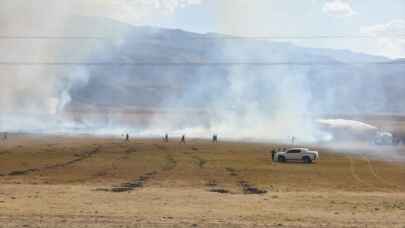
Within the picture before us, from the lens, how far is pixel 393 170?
58688mm

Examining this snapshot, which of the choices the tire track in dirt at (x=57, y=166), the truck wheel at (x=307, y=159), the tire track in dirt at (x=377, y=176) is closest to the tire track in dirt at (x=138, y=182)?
the tire track in dirt at (x=57, y=166)

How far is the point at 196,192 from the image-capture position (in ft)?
120

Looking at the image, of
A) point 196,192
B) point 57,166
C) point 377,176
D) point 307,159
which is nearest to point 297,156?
point 307,159

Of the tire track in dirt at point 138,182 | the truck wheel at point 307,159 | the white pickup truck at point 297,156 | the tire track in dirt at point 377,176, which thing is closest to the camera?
the tire track in dirt at point 138,182

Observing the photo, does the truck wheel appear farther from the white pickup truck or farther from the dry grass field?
the dry grass field

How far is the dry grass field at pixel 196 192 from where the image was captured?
2491 centimetres

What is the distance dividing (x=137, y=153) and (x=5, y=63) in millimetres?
96337

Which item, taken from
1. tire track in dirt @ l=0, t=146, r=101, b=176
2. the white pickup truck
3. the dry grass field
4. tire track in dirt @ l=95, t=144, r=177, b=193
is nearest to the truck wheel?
the white pickup truck

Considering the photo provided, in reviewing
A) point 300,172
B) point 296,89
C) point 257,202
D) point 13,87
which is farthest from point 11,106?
point 257,202

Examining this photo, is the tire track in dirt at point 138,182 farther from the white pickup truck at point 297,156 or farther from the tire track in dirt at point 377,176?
the tire track in dirt at point 377,176

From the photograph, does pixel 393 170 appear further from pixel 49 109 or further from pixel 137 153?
pixel 49 109

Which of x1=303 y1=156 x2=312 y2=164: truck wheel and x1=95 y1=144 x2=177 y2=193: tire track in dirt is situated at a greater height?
x1=303 y1=156 x2=312 y2=164: truck wheel

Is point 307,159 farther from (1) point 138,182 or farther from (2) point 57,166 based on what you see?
(1) point 138,182

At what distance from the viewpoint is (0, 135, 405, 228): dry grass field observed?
24.9m
